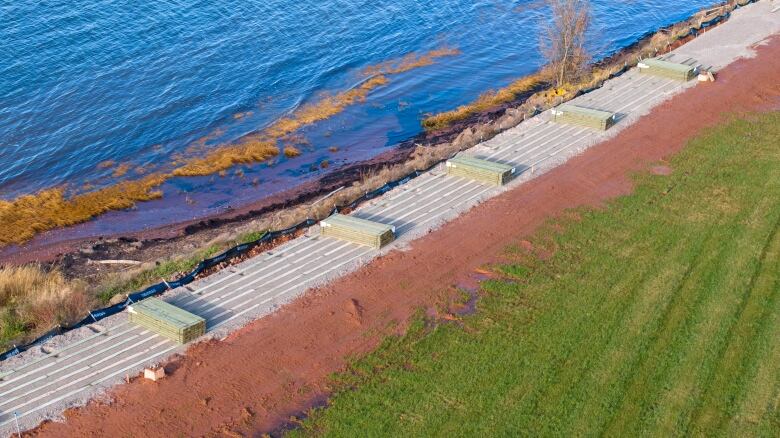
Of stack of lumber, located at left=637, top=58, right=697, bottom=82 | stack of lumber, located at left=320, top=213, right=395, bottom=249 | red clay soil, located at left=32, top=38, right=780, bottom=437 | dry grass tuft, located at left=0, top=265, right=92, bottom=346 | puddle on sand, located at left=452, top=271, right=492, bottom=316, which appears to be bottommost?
puddle on sand, located at left=452, top=271, right=492, bottom=316

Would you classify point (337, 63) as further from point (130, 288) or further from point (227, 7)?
point (130, 288)

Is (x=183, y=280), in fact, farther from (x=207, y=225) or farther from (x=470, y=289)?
(x=207, y=225)

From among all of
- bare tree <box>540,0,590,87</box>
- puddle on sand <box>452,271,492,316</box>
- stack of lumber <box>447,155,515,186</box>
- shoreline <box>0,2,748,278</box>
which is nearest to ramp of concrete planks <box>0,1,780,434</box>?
stack of lumber <box>447,155,515,186</box>

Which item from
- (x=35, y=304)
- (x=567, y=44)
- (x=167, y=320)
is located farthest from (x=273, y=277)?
(x=567, y=44)

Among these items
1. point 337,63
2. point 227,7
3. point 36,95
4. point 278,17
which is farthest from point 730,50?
point 36,95

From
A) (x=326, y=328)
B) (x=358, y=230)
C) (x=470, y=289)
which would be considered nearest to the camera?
(x=326, y=328)

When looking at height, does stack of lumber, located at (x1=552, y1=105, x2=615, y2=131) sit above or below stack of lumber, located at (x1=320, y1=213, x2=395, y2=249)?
below

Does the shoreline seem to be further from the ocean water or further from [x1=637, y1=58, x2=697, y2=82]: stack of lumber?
[x1=637, y1=58, x2=697, y2=82]: stack of lumber
